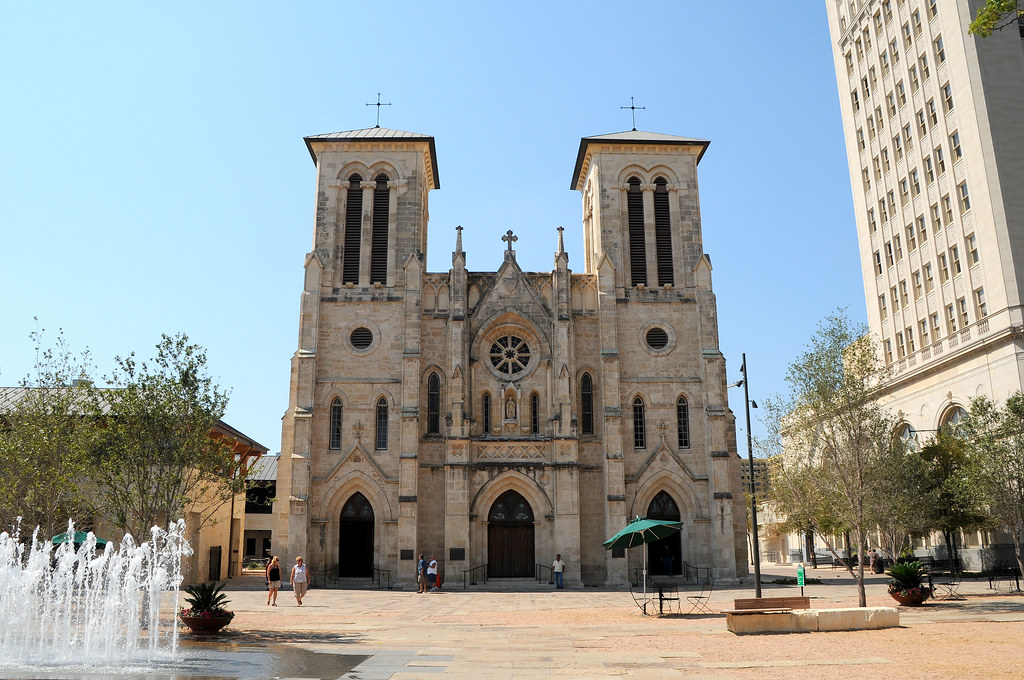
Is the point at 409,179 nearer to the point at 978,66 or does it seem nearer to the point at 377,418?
the point at 377,418

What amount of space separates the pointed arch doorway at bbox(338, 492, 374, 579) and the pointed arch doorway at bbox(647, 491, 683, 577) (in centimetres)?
1331

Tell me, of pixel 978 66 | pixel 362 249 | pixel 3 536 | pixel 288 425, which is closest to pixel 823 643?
pixel 3 536

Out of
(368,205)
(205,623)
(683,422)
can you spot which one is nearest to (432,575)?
(683,422)

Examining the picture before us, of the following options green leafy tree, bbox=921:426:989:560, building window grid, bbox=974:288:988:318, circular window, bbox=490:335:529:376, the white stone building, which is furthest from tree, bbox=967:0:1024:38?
building window grid, bbox=974:288:988:318

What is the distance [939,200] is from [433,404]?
1270 inches

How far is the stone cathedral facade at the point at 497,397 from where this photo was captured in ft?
120

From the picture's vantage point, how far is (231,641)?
16.9 meters

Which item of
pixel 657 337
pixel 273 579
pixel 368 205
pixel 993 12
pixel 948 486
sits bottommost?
pixel 273 579

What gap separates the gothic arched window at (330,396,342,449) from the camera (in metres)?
37.6

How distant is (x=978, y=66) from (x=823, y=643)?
39.3m

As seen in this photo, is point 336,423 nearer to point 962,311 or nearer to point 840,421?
point 840,421

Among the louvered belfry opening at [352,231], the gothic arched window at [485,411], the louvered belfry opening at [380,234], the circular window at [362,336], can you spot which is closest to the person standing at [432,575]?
the gothic arched window at [485,411]

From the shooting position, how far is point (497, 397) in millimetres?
38562

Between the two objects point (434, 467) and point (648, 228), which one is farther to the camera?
point (648, 228)
